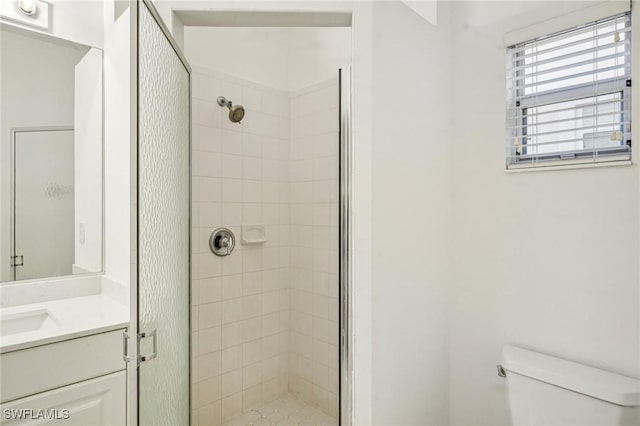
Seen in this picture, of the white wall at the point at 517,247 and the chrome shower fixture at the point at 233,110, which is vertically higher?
the chrome shower fixture at the point at 233,110

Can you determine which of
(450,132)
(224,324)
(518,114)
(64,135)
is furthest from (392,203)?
(64,135)

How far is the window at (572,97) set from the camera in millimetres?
1338

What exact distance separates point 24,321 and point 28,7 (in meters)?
1.27

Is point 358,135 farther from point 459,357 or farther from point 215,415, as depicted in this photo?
point 215,415

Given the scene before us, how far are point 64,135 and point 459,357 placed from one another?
6.91 ft

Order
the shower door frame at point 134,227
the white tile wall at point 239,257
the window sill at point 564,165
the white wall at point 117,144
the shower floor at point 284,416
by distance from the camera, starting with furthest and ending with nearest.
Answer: the shower floor at point 284,416
the white tile wall at point 239,257
the white wall at point 117,144
the window sill at point 564,165
the shower door frame at point 134,227

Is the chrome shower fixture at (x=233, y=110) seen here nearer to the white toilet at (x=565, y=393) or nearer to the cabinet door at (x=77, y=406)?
the cabinet door at (x=77, y=406)

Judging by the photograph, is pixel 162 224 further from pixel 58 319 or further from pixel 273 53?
pixel 273 53

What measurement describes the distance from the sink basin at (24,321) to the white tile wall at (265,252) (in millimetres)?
678

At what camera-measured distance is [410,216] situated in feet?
5.17

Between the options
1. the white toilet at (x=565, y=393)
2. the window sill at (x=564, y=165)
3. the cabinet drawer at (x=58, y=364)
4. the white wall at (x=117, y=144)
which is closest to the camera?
the cabinet drawer at (x=58, y=364)

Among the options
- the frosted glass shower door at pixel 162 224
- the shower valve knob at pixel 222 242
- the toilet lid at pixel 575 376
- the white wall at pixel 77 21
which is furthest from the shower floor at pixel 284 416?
the white wall at pixel 77 21

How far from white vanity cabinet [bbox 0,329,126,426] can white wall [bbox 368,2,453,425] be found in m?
0.95

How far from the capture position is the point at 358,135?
55.9 inches
